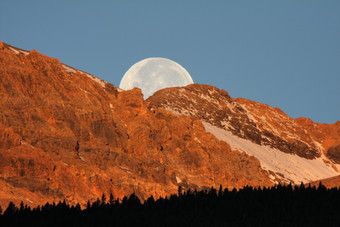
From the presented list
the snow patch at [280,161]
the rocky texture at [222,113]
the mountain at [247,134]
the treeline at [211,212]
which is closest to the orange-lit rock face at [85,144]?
the treeline at [211,212]

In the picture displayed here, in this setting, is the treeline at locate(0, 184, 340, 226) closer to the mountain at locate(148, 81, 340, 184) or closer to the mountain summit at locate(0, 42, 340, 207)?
the mountain summit at locate(0, 42, 340, 207)

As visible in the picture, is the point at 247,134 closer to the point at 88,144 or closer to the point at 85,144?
the point at 88,144

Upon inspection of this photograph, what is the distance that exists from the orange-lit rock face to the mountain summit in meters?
0.15

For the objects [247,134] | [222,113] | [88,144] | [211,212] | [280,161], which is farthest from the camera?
[222,113]

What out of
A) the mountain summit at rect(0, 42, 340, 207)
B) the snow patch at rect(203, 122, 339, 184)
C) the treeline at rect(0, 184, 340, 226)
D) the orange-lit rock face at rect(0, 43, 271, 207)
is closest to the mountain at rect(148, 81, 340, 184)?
the snow patch at rect(203, 122, 339, 184)

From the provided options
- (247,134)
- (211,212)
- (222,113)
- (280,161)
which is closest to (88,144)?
(211,212)

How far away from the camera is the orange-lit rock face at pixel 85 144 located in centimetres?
7506

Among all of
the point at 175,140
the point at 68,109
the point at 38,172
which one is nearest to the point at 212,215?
the point at 38,172

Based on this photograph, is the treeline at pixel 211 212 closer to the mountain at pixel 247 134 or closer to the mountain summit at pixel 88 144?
the mountain summit at pixel 88 144

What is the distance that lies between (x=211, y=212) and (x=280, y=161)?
409 ft

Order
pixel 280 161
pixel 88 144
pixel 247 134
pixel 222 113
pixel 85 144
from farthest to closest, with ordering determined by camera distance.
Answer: pixel 222 113, pixel 247 134, pixel 280 161, pixel 88 144, pixel 85 144

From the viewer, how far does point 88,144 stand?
91875mm

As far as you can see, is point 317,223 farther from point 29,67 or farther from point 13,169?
point 29,67

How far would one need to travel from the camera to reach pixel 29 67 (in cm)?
9419
